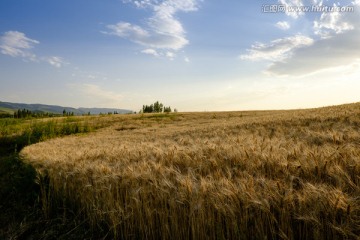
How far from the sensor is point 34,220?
5.55 m

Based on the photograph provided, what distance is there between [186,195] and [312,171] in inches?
61.0

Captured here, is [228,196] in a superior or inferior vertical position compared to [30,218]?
superior

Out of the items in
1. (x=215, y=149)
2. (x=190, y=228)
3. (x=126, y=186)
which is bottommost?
(x=190, y=228)

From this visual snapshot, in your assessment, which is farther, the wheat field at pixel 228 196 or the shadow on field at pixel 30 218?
the shadow on field at pixel 30 218

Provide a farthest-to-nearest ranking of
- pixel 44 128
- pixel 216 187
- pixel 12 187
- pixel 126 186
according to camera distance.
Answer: pixel 44 128 → pixel 12 187 → pixel 126 186 → pixel 216 187

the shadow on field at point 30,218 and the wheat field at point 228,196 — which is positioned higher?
the wheat field at point 228,196

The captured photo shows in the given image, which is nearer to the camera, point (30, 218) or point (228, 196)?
point (228, 196)

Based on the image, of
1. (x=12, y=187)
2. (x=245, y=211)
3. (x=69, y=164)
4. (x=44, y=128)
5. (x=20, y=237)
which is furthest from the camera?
(x=44, y=128)

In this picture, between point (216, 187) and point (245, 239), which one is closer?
point (245, 239)

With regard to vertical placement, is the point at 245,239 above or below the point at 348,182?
below

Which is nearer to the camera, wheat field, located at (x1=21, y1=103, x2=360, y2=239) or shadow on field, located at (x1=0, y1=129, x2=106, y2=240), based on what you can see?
wheat field, located at (x1=21, y1=103, x2=360, y2=239)

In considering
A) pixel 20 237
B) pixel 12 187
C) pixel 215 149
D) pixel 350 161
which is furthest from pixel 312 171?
pixel 12 187

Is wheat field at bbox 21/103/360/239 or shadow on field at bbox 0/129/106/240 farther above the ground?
wheat field at bbox 21/103/360/239

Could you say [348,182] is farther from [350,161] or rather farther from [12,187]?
[12,187]
